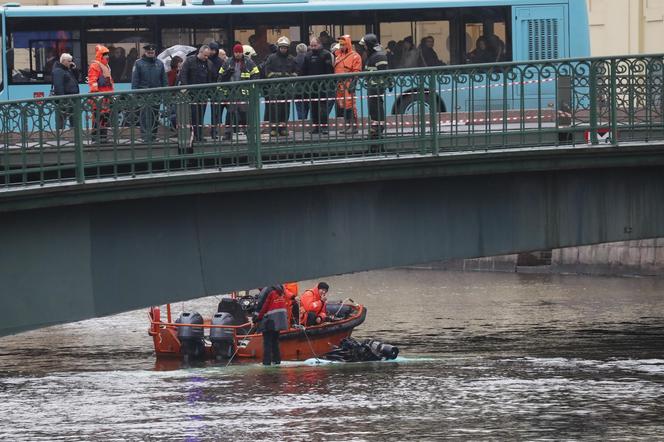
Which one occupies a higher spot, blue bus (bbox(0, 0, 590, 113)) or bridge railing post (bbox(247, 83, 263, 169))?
blue bus (bbox(0, 0, 590, 113))

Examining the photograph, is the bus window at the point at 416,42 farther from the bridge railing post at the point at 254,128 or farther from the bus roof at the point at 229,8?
the bridge railing post at the point at 254,128

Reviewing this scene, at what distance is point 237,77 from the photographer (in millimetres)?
25219

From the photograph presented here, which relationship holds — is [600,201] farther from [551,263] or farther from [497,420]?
[551,263]

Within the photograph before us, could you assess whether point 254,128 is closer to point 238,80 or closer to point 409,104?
point 409,104

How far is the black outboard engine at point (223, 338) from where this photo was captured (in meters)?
34.4

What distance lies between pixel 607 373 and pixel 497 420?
19.6 ft

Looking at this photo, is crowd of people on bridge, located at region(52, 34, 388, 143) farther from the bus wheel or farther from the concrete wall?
the concrete wall

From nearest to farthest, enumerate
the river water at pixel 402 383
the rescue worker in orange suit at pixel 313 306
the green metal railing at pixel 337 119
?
the green metal railing at pixel 337 119 < the river water at pixel 402 383 < the rescue worker in orange suit at pixel 313 306

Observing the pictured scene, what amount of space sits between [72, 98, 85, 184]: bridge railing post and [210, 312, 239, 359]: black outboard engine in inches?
644

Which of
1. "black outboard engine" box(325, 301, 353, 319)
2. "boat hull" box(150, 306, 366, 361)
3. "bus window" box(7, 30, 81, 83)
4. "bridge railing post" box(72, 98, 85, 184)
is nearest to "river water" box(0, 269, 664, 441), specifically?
"boat hull" box(150, 306, 366, 361)

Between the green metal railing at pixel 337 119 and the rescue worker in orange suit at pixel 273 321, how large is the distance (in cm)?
1256

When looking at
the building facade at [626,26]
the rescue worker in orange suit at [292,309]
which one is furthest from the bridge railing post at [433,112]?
the building facade at [626,26]

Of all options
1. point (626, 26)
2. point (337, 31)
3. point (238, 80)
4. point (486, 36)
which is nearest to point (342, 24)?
point (337, 31)

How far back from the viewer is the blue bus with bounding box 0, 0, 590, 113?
1318 inches
